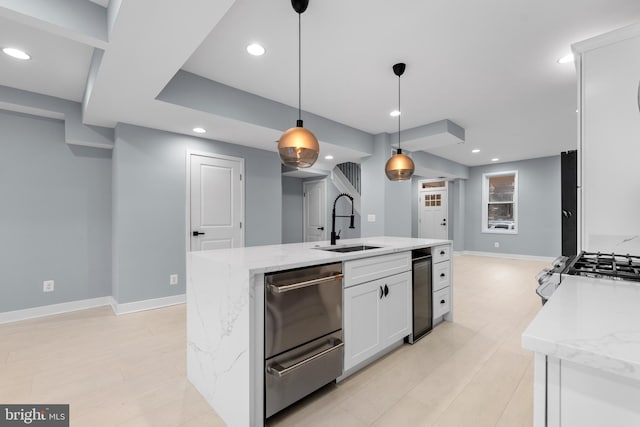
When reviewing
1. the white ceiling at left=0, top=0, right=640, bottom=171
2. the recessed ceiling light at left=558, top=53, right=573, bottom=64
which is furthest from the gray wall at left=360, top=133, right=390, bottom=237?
the recessed ceiling light at left=558, top=53, right=573, bottom=64

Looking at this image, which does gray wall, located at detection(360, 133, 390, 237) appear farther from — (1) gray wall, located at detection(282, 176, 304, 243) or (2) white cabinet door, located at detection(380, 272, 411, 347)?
(1) gray wall, located at detection(282, 176, 304, 243)

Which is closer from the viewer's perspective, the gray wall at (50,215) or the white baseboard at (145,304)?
the gray wall at (50,215)

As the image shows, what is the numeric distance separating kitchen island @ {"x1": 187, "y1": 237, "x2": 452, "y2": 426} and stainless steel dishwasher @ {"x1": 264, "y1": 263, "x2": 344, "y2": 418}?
0.17ft

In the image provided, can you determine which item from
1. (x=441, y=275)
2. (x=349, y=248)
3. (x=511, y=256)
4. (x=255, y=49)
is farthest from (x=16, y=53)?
(x=511, y=256)

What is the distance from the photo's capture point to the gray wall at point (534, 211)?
6953 millimetres

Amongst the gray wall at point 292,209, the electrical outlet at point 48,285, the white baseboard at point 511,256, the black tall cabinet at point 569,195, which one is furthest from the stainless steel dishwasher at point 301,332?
the white baseboard at point 511,256

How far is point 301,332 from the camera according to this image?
1.74 meters

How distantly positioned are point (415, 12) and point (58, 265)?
4670 millimetres

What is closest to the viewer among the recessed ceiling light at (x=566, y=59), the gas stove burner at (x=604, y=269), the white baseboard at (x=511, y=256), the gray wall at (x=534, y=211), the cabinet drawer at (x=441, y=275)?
the gas stove burner at (x=604, y=269)

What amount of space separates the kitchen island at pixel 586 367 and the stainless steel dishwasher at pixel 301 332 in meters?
1.16

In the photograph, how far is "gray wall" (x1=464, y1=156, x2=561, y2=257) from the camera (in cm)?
695

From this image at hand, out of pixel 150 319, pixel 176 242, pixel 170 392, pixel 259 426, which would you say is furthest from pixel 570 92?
pixel 150 319

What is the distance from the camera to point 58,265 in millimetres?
3617

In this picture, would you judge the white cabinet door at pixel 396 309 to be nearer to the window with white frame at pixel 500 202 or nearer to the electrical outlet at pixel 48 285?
the electrical outlet at pixel 48 285
